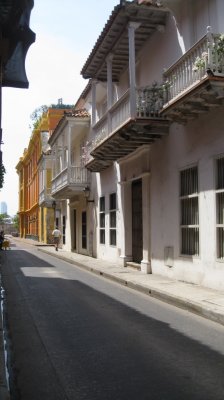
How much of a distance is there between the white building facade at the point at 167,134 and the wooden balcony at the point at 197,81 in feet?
0.07

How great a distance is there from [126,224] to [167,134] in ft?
17.3

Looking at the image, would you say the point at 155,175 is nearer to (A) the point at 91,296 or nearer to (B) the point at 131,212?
(B) the point at 131,212

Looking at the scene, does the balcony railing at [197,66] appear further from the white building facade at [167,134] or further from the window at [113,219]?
the window at [113,219]

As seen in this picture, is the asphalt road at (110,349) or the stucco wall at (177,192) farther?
the stucco wall at (177,192)

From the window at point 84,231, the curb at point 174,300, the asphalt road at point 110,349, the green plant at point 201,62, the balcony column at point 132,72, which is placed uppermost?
the balcony column at point 132,72

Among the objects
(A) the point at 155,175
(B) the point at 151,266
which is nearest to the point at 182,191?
(A) the point at 155,175

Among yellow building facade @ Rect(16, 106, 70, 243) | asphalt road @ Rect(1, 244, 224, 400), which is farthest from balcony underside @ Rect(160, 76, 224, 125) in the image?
yellow building facade @ Rect(16, 106, 70, 243)

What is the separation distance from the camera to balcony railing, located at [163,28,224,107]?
1058 centimetres

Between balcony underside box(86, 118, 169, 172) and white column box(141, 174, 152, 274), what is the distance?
1.21 m

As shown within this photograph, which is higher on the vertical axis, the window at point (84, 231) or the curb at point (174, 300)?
the window at point (84, 231)

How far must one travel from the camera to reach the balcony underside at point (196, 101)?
10.5 meters

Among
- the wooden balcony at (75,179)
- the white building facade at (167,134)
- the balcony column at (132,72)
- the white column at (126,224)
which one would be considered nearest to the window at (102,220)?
the wooden balcony at (75,179)

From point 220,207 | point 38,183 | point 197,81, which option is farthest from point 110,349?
point 38,183

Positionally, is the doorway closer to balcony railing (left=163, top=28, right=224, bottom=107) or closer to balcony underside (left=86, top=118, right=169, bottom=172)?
balcony underside (left=86, top=118, right=169, bottom=172)
